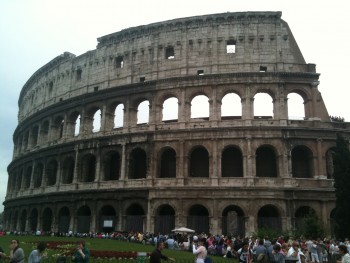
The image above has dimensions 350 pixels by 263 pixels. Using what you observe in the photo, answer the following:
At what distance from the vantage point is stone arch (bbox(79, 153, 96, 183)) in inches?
1258

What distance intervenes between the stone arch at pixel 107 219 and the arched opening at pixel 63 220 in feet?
12.1

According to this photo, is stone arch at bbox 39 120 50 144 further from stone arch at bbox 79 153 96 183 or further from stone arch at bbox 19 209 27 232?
stone arch at bbox 79 153 96 183

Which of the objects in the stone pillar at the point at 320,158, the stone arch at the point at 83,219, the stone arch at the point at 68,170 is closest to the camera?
the stone pillar at the point at 320,158

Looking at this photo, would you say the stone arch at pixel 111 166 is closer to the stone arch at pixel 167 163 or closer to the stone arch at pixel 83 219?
the stone arch at pixel 83 219

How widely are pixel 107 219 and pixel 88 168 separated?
540 cm

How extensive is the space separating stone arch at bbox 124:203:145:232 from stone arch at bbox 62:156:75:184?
7.54 metres

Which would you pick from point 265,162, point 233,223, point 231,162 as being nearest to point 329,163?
point 265,162

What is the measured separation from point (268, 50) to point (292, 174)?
9.43m

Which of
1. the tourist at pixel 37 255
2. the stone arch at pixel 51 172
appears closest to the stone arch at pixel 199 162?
the stone arch at pixel 51 172

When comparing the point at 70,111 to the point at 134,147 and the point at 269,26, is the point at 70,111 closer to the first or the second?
the point at 134,147

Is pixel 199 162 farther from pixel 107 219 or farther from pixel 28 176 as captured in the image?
pixel 28 176

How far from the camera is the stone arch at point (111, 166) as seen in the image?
1211 inches

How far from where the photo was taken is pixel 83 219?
30.6 metres

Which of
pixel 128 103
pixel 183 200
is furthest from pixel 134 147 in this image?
pixel 183 200
